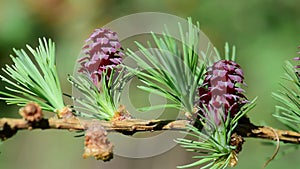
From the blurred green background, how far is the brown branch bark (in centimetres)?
94

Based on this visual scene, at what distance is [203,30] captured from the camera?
159cm

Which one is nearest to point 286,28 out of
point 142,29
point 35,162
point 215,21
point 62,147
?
point 215,21

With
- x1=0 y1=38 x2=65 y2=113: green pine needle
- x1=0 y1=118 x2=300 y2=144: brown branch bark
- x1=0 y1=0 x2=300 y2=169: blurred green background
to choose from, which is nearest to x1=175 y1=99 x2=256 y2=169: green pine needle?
x1=0 y1=118 x2=300 y2=144: brown branch bark

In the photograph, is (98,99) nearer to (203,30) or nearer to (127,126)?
(127,126)

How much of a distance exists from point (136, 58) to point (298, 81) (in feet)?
0.57

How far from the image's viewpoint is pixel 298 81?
0.54 metres

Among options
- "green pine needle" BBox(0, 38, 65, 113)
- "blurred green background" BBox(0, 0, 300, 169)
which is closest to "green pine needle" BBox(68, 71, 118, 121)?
"green pine needle" BBox(0, 38, 65, 113)

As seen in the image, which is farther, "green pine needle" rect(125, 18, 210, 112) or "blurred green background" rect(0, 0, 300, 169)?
"blurred green background" rect(0, 0, 300, 169)

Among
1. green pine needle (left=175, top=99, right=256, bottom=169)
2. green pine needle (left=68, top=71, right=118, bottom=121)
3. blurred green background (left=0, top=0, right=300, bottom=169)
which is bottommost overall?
green pine needle (left=175, top=99, right=256, bottom=169)

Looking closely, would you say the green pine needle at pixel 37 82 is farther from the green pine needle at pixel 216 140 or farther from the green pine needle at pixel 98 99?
the green pine needle at pixel 216 140

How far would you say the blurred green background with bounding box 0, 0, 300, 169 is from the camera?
1488mm

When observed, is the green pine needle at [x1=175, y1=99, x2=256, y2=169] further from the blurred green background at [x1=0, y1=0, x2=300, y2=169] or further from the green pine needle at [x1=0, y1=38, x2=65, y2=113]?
the blurred green background at [x1=0, y1=0, x2=300, y2=169]

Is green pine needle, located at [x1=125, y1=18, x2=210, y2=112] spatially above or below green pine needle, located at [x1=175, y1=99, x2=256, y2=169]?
above

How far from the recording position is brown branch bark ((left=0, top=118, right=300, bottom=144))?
42 centimetres
